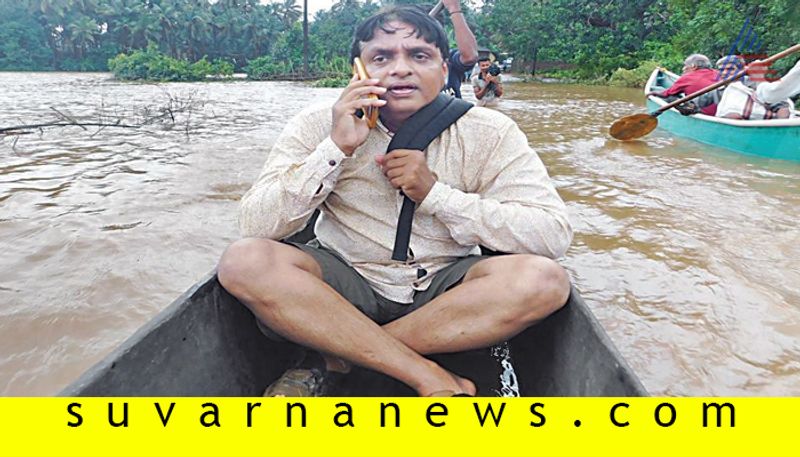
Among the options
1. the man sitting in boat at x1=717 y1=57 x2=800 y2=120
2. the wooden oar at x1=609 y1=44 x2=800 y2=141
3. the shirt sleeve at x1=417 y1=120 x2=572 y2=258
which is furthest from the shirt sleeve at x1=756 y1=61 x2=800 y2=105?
the shirt sleeve at x1=417 y1=120 x2=572 y2=258

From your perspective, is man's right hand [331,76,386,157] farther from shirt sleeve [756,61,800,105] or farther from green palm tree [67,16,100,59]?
green palm tree [67,16,100,59]

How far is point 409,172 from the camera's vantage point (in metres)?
1.54

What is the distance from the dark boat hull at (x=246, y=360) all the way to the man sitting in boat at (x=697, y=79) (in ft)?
22.1

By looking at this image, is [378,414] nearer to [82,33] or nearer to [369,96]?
[369,96]

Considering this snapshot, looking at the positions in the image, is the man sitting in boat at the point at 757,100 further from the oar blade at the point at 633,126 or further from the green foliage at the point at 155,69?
the green foliage at the point at 155,69

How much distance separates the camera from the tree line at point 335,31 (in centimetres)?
1187

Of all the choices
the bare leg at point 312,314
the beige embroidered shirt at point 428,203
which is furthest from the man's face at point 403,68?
→ the bare leg at point 312,314

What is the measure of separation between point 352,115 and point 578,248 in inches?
81.1

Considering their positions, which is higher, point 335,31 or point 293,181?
point 335,31

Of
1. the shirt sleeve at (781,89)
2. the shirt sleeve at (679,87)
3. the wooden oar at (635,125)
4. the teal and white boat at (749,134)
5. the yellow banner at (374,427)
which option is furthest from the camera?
the shirt sleeve at (679,87)

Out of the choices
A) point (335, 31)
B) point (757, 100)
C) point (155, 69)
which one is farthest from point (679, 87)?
point (335, 31)

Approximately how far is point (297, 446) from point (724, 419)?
0.96 metres

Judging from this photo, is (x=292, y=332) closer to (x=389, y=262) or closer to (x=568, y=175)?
(x=389, y=262)

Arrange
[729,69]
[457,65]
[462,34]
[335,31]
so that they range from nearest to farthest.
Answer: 1. [462,34]
2. [457,65]
3. [729,69]
4. [335,31]
